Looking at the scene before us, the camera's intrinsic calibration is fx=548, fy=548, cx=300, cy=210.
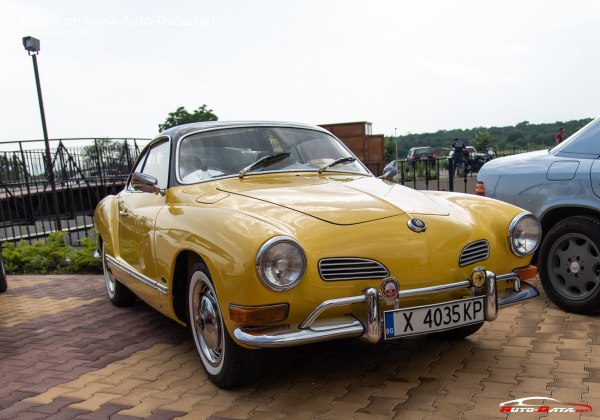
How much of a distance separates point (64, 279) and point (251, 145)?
15.9 feet

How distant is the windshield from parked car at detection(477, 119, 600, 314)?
1.47 metres

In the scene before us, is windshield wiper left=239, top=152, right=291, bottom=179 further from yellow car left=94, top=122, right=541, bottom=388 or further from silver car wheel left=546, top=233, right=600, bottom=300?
silver car wheel left=546, top=233, right=600, bottom=300

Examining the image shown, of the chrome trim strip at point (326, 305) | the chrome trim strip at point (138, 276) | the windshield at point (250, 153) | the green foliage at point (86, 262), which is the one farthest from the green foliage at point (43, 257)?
the chrome trim strip at point (326, 305)

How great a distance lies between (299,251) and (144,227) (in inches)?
72.6

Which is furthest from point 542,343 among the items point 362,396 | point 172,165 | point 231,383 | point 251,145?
point 172,165

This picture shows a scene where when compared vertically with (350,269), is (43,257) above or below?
below

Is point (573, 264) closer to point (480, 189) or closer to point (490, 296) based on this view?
point (480, 189)

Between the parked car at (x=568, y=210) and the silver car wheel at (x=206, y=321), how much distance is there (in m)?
2.80

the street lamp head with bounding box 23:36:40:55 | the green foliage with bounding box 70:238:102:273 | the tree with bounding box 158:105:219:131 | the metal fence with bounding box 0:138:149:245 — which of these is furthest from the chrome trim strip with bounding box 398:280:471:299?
the tree with bounding box 158:105:219:131

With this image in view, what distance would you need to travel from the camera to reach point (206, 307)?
130 inches

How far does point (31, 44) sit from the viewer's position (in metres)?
11.8

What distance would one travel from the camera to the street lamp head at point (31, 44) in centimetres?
1178

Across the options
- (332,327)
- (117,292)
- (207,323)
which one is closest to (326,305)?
(332,327)

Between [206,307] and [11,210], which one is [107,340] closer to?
[206,307]
